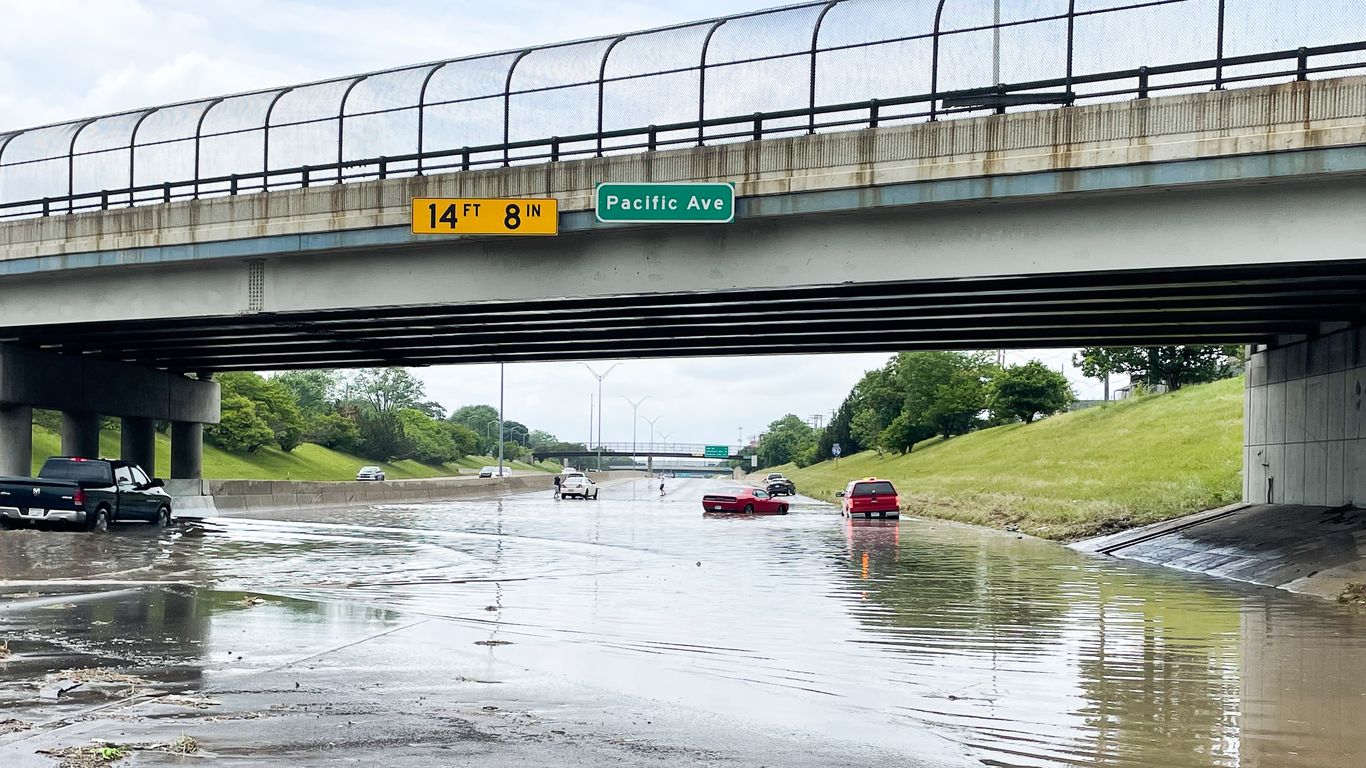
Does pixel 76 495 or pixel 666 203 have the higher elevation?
pixel 666 203

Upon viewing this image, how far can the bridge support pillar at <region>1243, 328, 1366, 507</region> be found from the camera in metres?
27.8

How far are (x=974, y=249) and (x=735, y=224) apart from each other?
16.1ft

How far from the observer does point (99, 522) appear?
29641 millimetres

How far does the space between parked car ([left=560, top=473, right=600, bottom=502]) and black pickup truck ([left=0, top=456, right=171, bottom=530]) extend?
1687 inches

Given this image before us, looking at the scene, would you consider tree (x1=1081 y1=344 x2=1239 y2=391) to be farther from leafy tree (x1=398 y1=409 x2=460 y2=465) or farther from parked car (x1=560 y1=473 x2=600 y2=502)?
leafy tree (x1=398 y1=409 x2=460 y2=465)

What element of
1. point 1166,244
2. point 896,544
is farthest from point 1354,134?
point 896,544

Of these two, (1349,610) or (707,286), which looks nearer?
(1349,610)

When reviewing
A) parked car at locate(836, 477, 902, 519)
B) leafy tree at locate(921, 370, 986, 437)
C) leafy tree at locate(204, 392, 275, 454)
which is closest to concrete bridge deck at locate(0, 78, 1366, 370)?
parked car at locate(836, 477, 902, 519)

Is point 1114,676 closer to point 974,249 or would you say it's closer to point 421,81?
point 974,249

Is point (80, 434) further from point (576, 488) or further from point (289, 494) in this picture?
point (576, 488)

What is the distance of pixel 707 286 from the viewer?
25844 mm

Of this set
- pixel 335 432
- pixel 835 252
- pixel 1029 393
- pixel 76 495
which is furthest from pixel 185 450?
pixel 335 432

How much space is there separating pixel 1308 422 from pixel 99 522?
28.1 meters

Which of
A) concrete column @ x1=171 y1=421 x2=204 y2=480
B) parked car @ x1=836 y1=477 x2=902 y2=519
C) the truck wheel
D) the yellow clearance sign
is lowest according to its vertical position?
parked car @ x1=836 y1=477 x2=902 y2=519
